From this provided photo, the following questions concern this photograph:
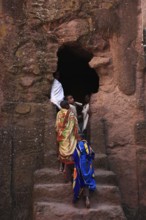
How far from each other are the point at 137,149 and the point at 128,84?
1.31 metres

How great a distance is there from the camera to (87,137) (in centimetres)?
745

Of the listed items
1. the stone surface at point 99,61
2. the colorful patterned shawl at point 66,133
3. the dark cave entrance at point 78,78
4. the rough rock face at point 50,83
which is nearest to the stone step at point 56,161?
the rough rock face at point 50,83

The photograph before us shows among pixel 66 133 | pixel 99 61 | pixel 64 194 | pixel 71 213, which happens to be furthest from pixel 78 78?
pixel 71 213

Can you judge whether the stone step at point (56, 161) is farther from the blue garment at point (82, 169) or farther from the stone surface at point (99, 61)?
the stone surface at point (99, 61)

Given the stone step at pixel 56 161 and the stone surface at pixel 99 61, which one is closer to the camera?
the stone step at pixel 56 161

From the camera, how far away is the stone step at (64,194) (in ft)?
18.9

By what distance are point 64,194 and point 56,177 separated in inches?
18.2

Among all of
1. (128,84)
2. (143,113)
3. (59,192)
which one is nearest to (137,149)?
(143,113)

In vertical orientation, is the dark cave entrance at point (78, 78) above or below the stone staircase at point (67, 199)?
above

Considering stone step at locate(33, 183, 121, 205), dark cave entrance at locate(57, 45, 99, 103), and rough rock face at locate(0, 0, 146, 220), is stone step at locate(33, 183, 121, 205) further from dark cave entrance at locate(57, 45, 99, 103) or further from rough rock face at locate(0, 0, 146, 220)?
dark cave entrance at locate(57, 45, 99, 103)

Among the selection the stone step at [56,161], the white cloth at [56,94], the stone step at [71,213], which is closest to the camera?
the stone step at [71,213]

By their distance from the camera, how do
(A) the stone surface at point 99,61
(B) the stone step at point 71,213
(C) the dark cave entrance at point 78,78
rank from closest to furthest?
1. (B) the stone step at point 71,213
2. (A) the stone surface at point 99,61
3. (C) the dark cave entrance at point 78,78

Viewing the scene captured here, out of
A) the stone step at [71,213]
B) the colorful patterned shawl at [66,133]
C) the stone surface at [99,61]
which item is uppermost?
the stone surface at [99,61]

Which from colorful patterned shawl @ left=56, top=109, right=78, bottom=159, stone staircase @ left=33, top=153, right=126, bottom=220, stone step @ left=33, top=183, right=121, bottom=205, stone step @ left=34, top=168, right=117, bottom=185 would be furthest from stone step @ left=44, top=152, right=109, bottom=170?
stone step @ left=33, top=183, right=121, bottom=205
